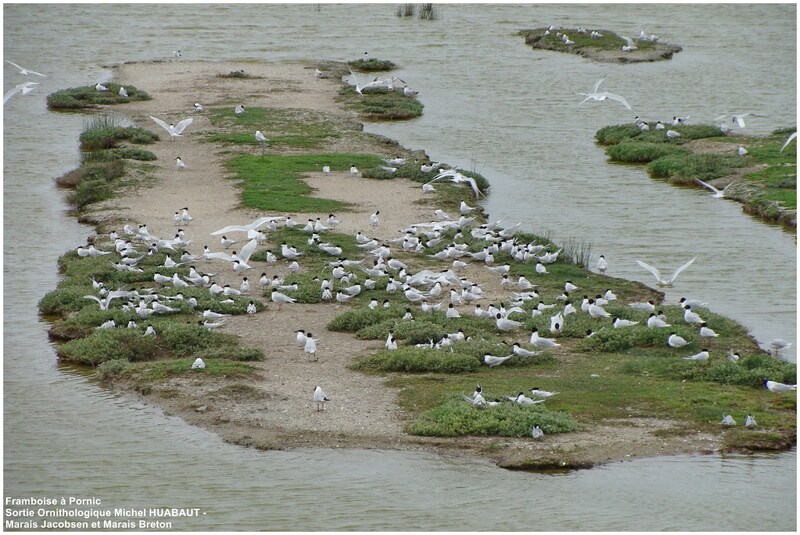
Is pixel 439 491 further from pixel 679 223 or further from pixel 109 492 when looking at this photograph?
pixel 679 223

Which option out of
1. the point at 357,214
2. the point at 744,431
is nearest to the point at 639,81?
the point at 357,214

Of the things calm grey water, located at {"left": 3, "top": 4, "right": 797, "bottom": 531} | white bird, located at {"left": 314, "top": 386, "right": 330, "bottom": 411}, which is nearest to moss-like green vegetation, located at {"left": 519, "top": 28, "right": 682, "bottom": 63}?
calm grey water, located at {"left": 3, "top": 4, "right": 797, "bottom": 531}

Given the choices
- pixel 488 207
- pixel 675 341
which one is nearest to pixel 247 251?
pixel 675 341

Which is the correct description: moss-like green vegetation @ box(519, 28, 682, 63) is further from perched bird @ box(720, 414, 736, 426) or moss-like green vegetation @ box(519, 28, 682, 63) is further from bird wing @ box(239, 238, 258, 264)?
Answer: perched bird @ box(720, 414, 736, 426)

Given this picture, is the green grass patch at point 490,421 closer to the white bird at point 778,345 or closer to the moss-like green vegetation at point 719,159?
the white bird at point 778,345

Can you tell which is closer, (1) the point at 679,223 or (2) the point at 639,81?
(1) the point at 679,223

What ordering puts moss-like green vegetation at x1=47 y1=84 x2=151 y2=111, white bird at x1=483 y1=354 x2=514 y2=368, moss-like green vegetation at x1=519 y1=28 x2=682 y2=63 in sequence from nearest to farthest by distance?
1. white bird at x1=483 y1=354 x2=514 y2=368
2. moss-like green vegetation at x1=47 y1=84 x2=151 y2=111
3. moss-like green vegetation at x1=519 y1=28 x2=682 y2=63
